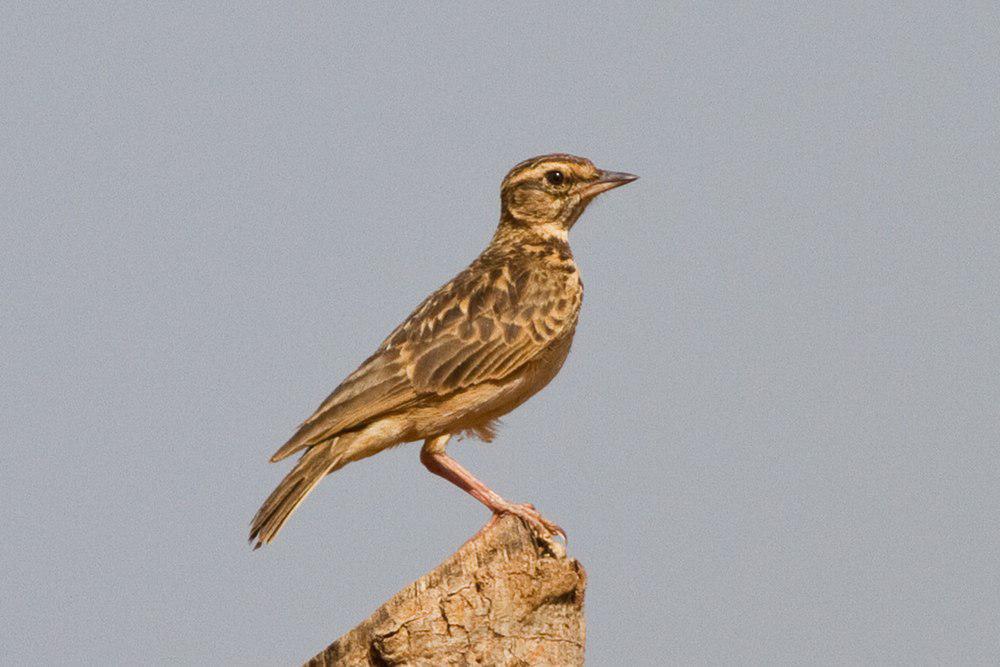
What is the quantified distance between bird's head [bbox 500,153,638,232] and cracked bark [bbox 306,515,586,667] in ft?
15.1

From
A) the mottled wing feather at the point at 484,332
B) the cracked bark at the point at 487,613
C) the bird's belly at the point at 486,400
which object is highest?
the mottled wing feather at the point at 484,332

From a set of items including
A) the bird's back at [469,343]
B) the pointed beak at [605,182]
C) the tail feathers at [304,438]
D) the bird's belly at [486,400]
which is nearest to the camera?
the tail feathers at [304,438]

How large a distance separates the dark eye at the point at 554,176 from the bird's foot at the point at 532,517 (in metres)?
3.54

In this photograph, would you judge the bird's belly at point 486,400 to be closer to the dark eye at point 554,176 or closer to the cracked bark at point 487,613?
the dark eye at point 554,176

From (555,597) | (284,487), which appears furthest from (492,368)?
(555,597)

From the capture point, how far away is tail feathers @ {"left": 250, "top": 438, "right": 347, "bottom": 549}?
878 cm

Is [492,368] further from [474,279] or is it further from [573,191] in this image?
[573,191]

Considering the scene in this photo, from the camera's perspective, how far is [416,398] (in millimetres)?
9734

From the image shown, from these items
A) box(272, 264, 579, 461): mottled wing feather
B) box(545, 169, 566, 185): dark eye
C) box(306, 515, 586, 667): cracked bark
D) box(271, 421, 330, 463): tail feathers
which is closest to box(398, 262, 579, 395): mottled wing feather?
box(272, 264, 579, 461): mottled wing feather

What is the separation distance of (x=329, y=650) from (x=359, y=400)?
2.73 metres

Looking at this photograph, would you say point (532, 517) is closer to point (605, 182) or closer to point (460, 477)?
point (460, 477)

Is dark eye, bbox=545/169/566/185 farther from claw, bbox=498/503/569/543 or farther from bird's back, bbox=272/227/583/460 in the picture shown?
claw, bbox=498/503/569/543

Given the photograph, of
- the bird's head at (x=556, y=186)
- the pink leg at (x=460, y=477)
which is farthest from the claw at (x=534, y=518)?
the bird's head at (x=556, y=186)

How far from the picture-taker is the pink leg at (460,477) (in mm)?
8875
